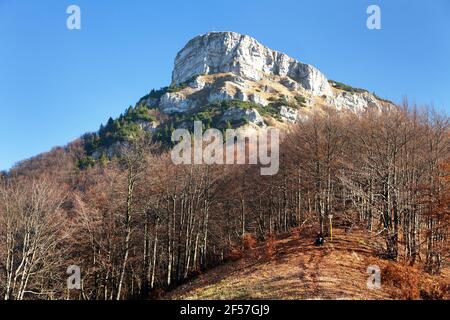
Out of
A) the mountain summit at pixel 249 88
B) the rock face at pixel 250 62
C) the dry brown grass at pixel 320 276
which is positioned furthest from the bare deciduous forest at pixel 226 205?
the rock face at pixel 250 62

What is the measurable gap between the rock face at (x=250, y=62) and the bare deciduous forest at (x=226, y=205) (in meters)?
151

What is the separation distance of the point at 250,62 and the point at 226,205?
513 ft

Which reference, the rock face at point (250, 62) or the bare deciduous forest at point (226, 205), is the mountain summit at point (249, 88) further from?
the bare deciduous forest at point (226, 205)

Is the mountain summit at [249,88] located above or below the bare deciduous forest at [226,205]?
above

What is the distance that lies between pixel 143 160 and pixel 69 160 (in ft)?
330

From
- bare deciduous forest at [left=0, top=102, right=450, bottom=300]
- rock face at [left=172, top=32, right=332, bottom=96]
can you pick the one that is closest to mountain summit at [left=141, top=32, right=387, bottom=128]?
rock face at [left=172, top=32, right=332, bottom=96]

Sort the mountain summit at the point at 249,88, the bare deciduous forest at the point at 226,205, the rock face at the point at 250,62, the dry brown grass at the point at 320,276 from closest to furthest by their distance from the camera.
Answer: the dry brown grass at the point at 320,276, the bare deciduous forest at the point at 226,205, the mountain summit at the point at 249,88, the rock face at the point at 250,62

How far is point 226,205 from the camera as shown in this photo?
44.7 m

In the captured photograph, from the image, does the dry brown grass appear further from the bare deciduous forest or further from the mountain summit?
the mountain summit

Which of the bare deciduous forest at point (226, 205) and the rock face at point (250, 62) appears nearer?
the bare deciduous forest at point (226, 205)

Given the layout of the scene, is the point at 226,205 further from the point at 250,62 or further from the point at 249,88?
the point at 250,62

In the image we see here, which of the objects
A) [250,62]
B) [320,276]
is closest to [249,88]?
[250,62]

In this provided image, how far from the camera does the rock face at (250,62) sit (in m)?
187
